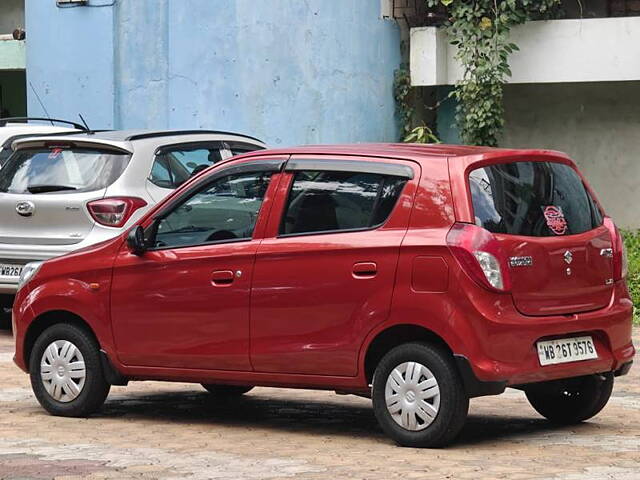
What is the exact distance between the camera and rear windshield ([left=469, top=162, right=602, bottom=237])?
28.3 feet

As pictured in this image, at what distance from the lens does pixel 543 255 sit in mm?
8680

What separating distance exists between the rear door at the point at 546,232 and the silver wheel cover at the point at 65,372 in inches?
113

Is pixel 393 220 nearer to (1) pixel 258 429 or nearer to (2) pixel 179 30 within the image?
(1) pixel 258 429

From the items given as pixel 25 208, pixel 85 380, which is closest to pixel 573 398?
pixel 85 380

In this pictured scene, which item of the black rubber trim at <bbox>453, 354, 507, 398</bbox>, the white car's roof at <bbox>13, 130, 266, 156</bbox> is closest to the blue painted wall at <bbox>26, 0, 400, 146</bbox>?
the white car's roof at <bbox>13, 130, 266, 156</bbox>

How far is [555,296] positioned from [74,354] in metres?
3.09

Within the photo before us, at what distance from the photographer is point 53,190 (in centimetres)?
1370

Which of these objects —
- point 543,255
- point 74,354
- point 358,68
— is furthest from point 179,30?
point 543,255

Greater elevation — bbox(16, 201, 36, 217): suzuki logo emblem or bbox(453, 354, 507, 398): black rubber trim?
bbox(16, 201, 36, 217): suzuki logo emblem

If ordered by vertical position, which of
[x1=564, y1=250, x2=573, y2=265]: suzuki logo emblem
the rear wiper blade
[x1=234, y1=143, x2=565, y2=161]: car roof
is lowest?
[x1=564, y1=250, x2=573, y2=265]: suzuki logo emblem

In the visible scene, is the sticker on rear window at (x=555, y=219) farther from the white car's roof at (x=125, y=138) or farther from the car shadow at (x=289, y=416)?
the white car's roof at (x=125, y=138)

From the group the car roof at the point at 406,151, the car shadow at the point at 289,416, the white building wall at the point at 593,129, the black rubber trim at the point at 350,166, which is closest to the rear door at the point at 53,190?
the car shadow at the point at 289,416

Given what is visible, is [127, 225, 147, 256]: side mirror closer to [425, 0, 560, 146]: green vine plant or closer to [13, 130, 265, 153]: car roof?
[13, 130, 265, 153]: car roof

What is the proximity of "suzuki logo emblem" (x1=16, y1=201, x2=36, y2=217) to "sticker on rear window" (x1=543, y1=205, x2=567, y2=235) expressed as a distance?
605 cm
